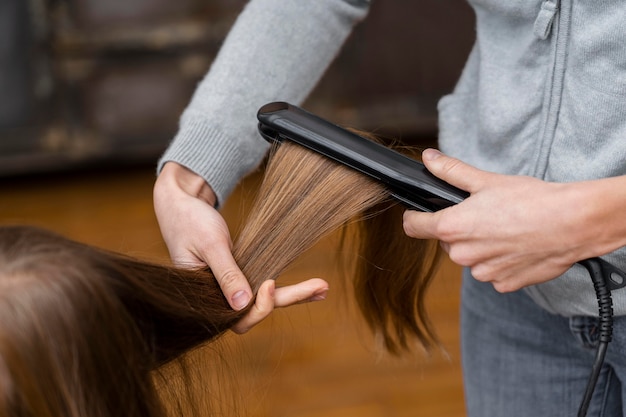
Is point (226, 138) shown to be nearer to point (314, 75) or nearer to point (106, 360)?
point (314, 75)

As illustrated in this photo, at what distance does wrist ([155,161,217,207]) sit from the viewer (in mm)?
850

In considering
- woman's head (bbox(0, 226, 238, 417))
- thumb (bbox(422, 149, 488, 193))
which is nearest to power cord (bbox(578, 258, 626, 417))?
thumb (bbox(422, 149, 488, 193))

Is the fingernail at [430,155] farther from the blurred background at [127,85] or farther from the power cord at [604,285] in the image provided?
the blurred background at [127,85]

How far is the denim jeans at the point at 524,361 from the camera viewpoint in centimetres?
86

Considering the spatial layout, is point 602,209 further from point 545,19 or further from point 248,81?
point 248,81

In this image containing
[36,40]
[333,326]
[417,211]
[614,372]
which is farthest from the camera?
[36,40]

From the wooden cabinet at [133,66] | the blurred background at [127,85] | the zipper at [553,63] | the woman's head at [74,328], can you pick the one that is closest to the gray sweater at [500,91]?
the zipper at [553,63]

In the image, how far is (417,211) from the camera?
736 millimetres

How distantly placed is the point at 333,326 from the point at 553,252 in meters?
1.49

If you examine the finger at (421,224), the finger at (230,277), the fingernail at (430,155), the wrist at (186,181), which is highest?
the wrist at (186,181)

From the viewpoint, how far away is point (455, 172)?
0.71 metres

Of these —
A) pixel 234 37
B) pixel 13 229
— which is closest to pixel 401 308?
pixel 234 37

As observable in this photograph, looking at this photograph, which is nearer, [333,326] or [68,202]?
[333,326]

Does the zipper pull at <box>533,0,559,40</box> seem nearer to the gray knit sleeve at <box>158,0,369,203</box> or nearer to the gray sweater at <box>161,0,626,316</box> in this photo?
the gray sweater at <box>161,0,626,316</box>
